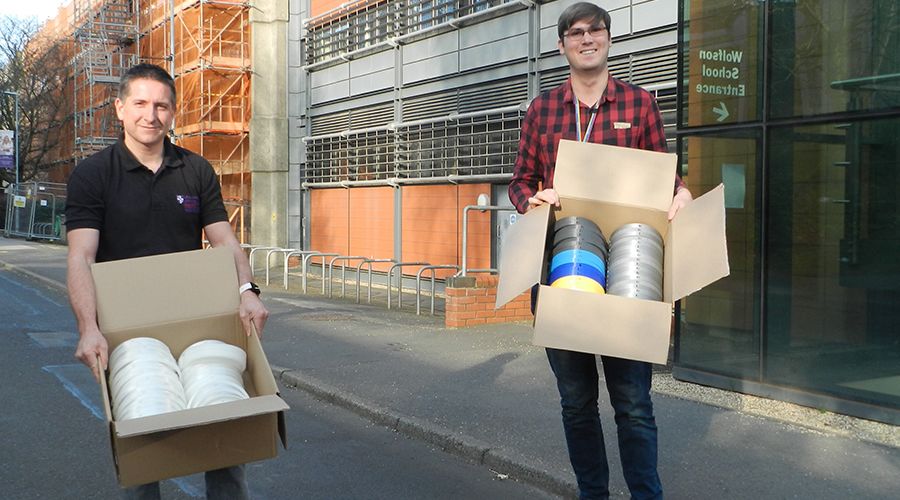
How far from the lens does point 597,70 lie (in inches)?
151

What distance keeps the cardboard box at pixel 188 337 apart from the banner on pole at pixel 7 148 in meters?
Result: 52.7

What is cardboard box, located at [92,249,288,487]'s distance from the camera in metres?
2.85

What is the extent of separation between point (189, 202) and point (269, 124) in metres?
Answer: 20.9

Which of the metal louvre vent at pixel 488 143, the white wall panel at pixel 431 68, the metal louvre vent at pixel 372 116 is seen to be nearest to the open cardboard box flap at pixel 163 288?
the metal louvre vent at pixel 488 143

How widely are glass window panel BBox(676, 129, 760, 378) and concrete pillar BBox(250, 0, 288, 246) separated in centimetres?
1735

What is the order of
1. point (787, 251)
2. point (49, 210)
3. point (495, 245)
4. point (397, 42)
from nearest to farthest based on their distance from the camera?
point (787, 251), point (495, 245), point (397, 42), point (49, 210)

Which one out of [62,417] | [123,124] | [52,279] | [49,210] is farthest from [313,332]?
[49,210]

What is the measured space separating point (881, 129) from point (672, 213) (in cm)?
376

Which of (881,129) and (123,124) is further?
(881,129)

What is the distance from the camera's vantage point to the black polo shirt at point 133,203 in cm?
352

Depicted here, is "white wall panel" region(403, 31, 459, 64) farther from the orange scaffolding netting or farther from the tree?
the tree

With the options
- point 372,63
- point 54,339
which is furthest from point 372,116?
point 54,339

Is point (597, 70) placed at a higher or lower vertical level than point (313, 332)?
higher

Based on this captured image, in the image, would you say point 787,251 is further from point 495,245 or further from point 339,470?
point 495,245
